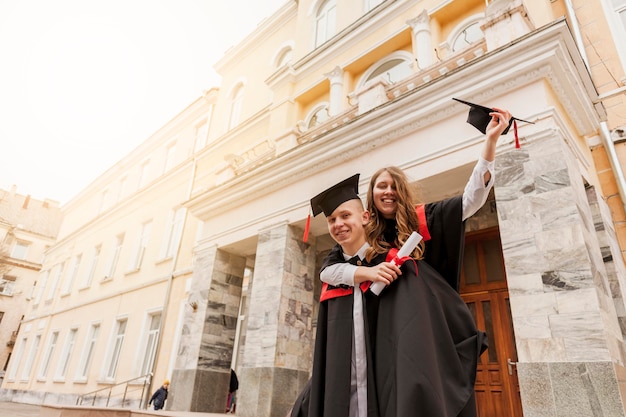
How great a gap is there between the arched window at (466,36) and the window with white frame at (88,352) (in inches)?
676

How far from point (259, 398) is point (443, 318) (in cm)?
598

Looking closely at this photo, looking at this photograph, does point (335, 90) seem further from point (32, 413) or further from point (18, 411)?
point (18, 411)

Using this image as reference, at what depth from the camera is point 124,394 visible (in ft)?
41.4

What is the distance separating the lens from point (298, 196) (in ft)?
27.1

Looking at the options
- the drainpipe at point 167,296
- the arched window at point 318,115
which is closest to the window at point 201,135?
the drainpipe at point 167,296

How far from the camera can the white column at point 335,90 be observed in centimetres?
1012

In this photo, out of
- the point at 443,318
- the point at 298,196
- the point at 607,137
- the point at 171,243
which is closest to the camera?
the point at 443,318

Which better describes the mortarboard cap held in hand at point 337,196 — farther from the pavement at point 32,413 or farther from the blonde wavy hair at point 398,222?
the pavement at point 32,413

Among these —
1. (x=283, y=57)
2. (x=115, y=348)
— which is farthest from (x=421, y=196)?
(x=115, y=348)

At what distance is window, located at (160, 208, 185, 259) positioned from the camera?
49.3 ft

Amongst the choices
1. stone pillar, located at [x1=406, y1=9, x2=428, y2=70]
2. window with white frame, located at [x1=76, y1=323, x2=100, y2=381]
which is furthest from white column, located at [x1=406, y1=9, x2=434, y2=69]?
window with white frame, located at [x1=76, y1=323, x2=100, y2=381]

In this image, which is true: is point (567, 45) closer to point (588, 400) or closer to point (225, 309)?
point (588, 400)

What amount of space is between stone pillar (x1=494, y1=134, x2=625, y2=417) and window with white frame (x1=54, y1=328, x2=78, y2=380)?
19640 mm

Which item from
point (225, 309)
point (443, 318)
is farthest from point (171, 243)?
point (443, 318)
